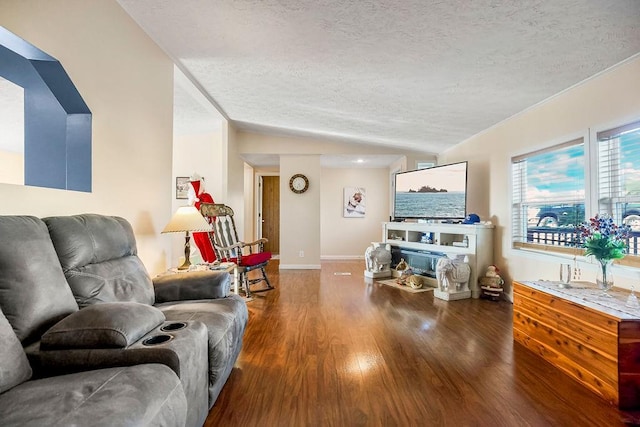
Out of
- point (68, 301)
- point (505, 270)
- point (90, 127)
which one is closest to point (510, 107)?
point (505, 270)

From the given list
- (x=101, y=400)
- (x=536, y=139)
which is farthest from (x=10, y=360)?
(x=536, y=139)

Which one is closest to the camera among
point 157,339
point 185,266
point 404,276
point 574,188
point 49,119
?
point 157,339

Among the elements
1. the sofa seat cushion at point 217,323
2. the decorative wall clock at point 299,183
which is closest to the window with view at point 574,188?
the sofa seat cushion at point 217,323

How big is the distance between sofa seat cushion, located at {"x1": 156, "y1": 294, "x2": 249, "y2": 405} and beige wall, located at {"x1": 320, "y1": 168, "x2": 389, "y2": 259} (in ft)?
17.8

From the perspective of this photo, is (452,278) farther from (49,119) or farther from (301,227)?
(49,119)

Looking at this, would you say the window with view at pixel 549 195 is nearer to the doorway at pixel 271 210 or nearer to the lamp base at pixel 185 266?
the lamp base at pixel 185 266

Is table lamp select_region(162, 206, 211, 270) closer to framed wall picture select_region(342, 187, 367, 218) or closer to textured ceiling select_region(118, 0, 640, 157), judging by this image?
textured ceiling select_region(118, 0, 640, 157)

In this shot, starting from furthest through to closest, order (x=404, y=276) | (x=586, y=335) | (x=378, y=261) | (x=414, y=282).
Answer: (x=378, y=261) < (x=404, y=276) < (x=414, y=282) < (x=586, y=335)

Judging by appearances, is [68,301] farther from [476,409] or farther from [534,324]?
[534,324]

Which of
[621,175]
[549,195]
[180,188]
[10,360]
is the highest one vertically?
[180,188]

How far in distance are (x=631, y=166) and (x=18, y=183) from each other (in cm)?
388

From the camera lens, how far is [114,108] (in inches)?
84.0

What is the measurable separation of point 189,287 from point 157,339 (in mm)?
838

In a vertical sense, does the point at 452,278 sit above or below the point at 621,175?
below
